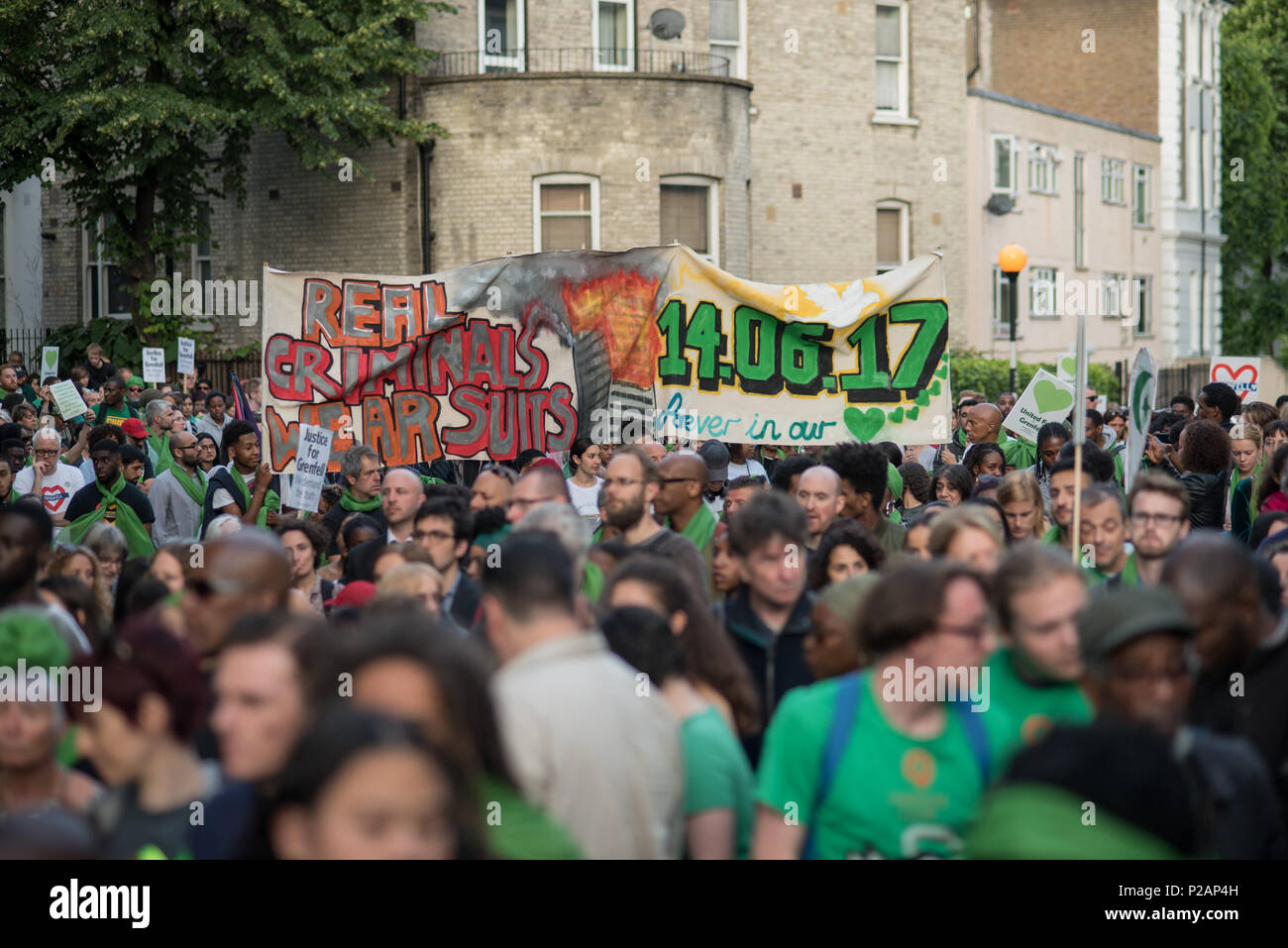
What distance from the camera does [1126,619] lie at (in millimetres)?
4082

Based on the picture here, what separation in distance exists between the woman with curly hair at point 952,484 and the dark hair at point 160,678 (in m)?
6.37

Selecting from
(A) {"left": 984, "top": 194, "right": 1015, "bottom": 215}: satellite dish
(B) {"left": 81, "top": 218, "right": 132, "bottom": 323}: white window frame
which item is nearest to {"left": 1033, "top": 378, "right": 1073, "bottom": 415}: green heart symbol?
(A) {"left": 984, "top": 194, "right": 1015, "bottom": 215}: satellite dish

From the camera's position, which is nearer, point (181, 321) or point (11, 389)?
point (11, 389)

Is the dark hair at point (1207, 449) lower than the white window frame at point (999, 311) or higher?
lower

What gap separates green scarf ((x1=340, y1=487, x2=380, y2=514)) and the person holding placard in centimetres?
154

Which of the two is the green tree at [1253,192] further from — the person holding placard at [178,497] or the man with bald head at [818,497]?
the man with bald head at [818,497]

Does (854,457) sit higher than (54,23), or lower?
lower

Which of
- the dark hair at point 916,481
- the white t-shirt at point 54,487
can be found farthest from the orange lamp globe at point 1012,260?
the white t-shirt at point 54,487

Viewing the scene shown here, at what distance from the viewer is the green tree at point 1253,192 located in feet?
169

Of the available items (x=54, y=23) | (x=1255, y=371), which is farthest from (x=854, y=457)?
(x=54, y=23)

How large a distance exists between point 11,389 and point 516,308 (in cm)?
1019

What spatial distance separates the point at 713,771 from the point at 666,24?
23825 mm

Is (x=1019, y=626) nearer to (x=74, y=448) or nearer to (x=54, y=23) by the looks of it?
(x=74, y=448)

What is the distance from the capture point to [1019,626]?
4797 millimetres
